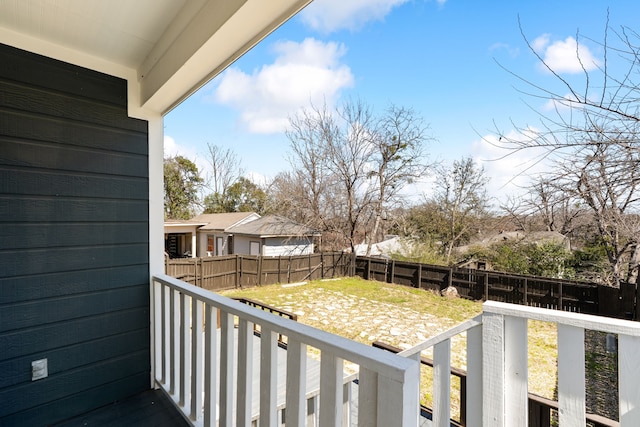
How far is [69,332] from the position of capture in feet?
5.42

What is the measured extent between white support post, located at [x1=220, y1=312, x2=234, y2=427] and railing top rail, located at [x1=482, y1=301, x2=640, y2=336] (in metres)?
0.99

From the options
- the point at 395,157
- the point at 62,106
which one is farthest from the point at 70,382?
the point at 395,157

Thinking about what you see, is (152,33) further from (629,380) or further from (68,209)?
(629,380)

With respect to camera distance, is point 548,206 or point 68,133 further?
point 548,206

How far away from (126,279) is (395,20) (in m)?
5.24

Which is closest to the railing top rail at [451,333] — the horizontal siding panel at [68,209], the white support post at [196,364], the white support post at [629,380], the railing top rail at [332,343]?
the white support post at [629,380]

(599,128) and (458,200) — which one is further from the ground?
(599,128)

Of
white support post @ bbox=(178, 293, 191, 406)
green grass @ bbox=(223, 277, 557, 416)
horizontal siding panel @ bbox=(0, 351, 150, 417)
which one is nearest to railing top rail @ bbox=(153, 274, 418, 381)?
white support post @ bbox=(178, 293, 191, 406)

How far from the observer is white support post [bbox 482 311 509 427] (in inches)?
41.1

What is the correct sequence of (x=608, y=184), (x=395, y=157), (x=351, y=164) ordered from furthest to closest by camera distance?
(x=351, y=164), (x=395, y=157), (x=608, y=184)

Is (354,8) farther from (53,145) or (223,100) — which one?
(223,100)

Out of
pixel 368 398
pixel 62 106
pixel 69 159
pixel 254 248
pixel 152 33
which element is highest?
pixel 152 33

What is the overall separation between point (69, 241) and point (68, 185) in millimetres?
311

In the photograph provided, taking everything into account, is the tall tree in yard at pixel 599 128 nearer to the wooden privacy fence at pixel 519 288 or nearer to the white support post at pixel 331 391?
the wooden privacy fence at pixel 519 288
